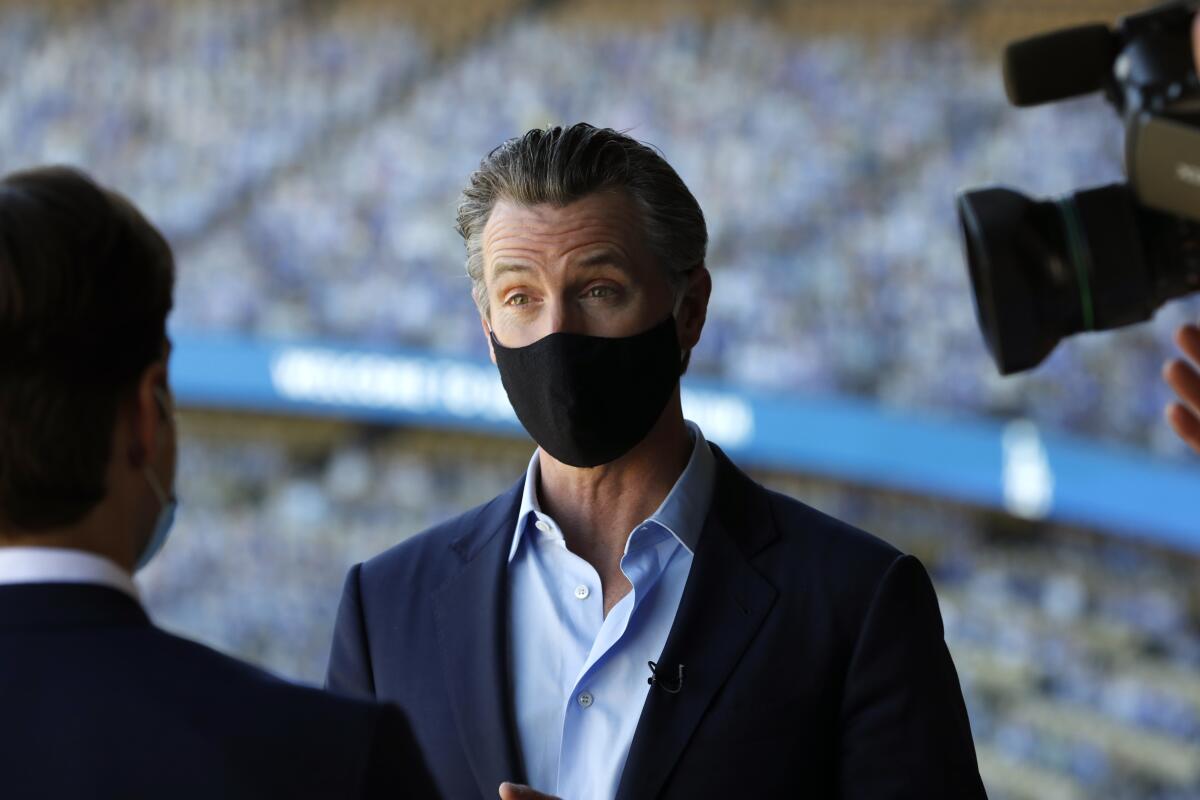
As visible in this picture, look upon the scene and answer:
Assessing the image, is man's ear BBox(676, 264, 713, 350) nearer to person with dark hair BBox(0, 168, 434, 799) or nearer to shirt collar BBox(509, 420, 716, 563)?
shirt collar BBox(509, 420, 716, 563)

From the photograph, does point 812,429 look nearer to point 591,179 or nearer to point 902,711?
point 591,179

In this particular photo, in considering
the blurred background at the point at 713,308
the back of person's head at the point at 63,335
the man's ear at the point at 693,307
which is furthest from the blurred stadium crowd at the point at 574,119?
the back of person's head at the point at 63,335

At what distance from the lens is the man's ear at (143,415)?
0.97 meters

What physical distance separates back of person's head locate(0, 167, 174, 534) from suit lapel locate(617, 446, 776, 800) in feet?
2.05

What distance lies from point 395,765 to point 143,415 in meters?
0.28

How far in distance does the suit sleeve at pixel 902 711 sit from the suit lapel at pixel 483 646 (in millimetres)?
324

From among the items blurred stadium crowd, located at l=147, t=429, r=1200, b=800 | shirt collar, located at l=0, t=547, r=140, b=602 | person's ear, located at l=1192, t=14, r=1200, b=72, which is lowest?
blurred stadium crowd, located at l=147, t=429, r=1200, b=800

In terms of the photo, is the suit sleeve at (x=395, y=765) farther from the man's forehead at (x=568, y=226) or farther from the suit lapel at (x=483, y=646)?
the man's forehead at (x=568, y=226)

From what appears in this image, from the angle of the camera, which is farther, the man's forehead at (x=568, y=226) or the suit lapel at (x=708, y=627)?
the man's forehead at (x=568, y=226)

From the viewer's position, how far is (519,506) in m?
1.60

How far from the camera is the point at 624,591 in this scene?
1520 millimetres

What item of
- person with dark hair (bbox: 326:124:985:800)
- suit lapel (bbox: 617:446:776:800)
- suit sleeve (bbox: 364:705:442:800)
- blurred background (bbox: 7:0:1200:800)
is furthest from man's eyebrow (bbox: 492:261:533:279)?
blurred background (bbox: 7:0:1200:800)

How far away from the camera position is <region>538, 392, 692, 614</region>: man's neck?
156 cm

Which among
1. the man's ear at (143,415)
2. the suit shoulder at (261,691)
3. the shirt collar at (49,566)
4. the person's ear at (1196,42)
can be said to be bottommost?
the suit shoulder at (261,691)
